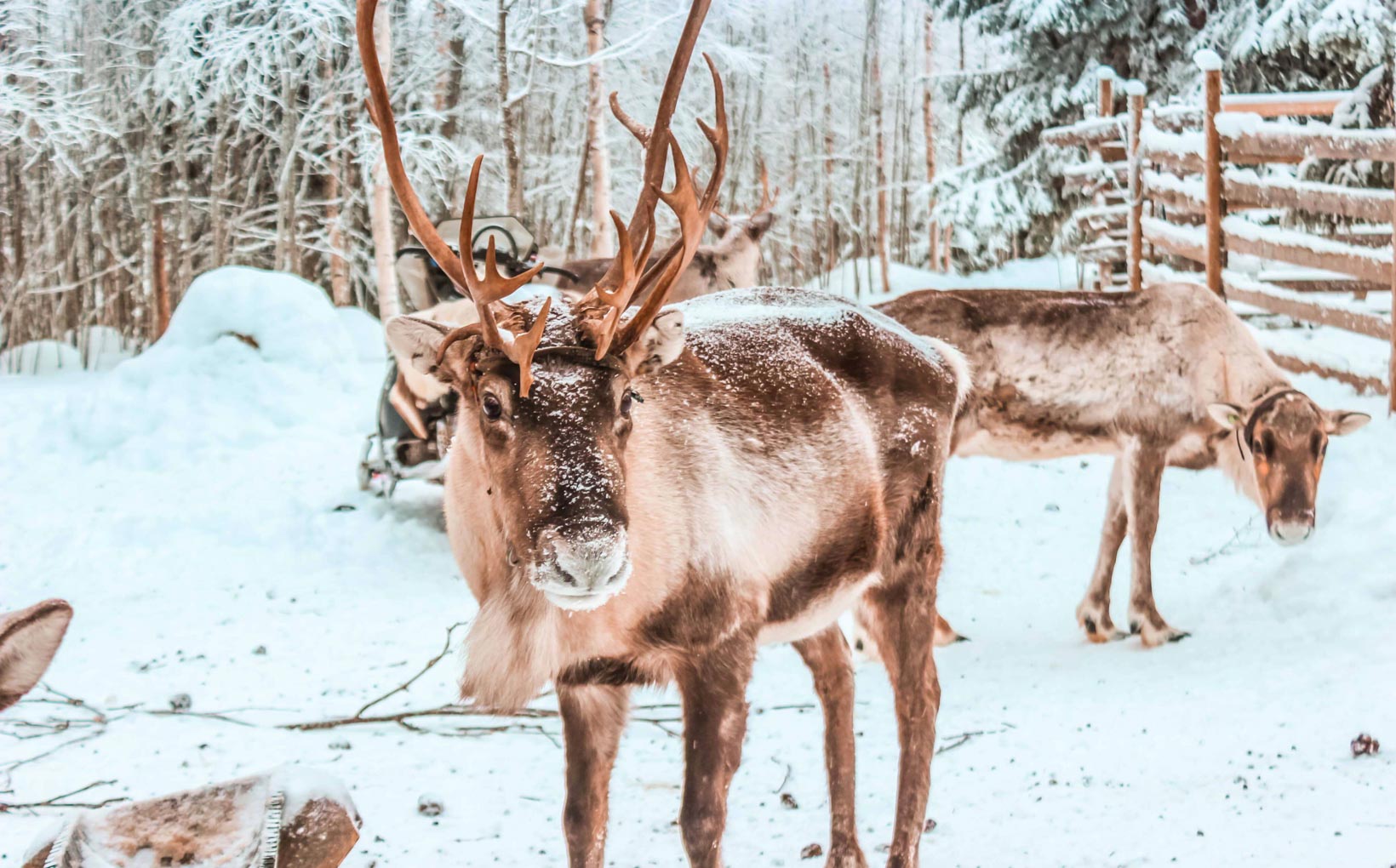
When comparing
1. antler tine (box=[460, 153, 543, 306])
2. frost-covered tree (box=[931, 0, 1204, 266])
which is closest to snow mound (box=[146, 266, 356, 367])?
antler tine (box=[460, 153, 543, 306])

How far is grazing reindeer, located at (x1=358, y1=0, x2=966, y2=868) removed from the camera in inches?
98.2

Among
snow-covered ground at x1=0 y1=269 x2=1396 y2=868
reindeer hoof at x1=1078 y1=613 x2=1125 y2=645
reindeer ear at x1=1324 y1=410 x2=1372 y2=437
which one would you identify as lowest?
reindeer hoof at x1=1078 y1=613 x2=1125 y2=645

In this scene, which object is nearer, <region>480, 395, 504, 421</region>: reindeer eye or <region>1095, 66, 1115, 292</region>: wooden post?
<region>480, 395, 504, 421</region>: reindeer eye

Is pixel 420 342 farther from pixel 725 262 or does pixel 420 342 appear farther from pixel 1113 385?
pixel 725 262

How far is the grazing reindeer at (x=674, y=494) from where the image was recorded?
2494mm

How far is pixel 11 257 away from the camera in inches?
618

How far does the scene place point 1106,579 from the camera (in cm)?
576

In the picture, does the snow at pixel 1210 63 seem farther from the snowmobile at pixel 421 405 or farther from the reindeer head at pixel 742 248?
the snowmobile at pixel 421 405

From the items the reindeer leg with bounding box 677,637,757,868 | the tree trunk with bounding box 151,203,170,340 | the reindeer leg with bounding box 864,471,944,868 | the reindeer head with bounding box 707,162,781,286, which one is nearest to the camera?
the reindeer leg with bounding box 677,637,757,868

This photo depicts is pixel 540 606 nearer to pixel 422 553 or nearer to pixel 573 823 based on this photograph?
pixel 573 823

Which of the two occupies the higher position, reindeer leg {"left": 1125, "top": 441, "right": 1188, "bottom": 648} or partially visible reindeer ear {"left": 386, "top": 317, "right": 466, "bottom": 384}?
partially visible reindeer ear {"left": 386, "top": 317, "right": 466, "bottom": 384}

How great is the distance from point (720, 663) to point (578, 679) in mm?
338

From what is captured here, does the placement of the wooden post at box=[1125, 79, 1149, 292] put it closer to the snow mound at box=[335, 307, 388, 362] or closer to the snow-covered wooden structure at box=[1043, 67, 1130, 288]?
the snow-covered wooden structure at box=[1043, 67, 1130, 288]

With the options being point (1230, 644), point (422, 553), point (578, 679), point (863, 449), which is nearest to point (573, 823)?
point (578, 679)
